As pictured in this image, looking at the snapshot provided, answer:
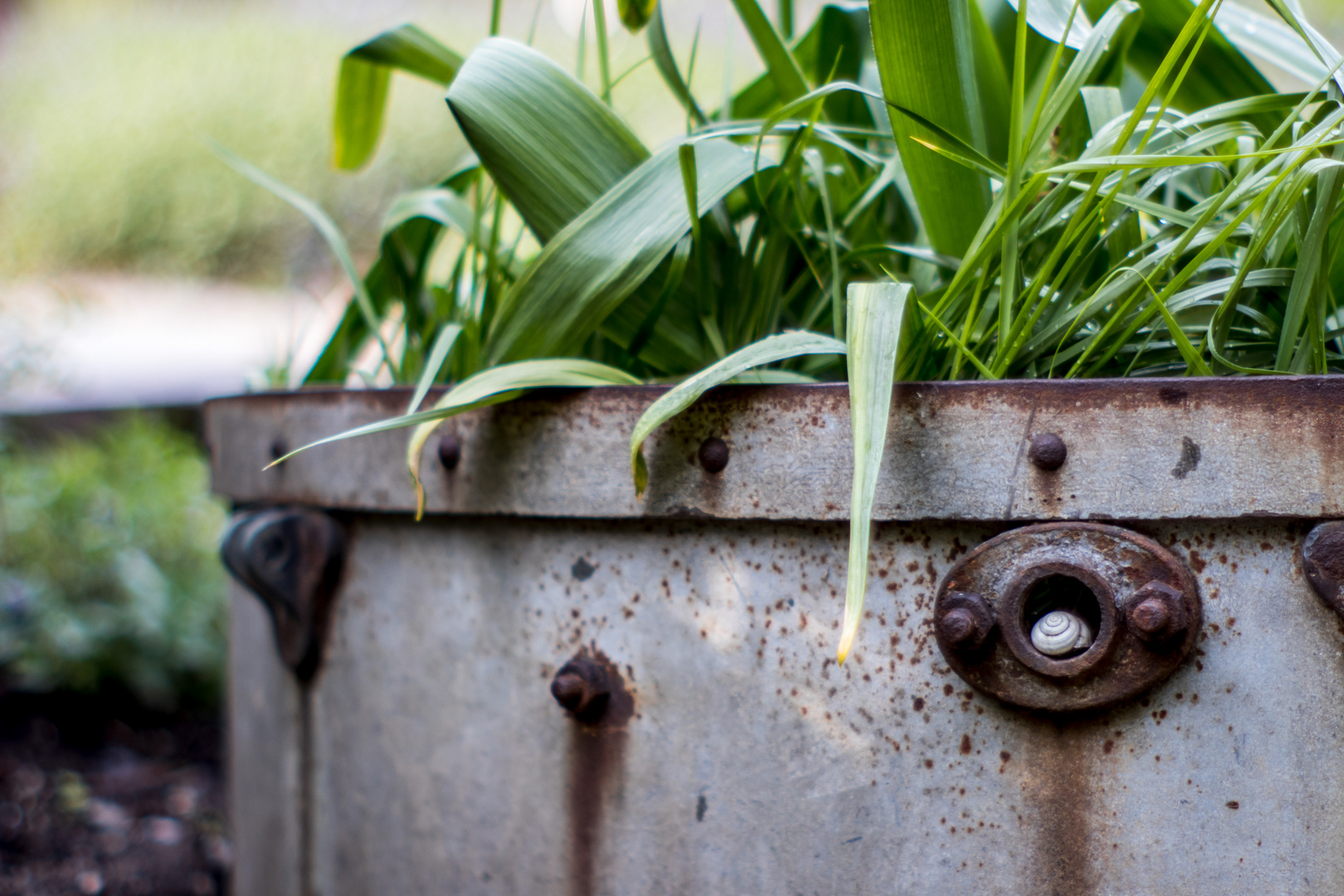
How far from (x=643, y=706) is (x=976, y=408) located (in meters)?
0.31

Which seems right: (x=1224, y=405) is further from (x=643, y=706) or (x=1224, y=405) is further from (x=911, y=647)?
(x=643, y=706)

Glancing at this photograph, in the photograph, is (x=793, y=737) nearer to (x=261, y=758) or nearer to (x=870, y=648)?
(x=870, y=648)

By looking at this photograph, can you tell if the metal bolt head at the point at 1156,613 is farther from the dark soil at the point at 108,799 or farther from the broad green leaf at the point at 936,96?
the dark soil at the point at 108,799

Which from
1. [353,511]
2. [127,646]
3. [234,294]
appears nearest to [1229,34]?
[353,511]

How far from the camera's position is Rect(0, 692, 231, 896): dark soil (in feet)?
5.08

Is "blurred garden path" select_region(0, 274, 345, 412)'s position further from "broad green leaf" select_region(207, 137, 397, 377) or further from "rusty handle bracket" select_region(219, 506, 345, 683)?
"rusty handle bracket" select_region(219, 506, 345, 683)

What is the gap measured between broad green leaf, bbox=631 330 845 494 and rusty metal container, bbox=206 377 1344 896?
26 mm

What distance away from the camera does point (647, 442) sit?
0.65m

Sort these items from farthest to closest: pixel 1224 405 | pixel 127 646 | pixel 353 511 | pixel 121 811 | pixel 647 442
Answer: pixel 127 646 < pixel 121 811 < pixel 353 511 < pixel 647 442 < pixel 1224 405

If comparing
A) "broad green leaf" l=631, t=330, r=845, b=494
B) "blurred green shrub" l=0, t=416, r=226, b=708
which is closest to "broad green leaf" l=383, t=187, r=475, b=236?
"broad green leaf" l=631, t=330, r=845, b=494

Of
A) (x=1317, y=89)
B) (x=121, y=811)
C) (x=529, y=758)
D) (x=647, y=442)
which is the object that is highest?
(x=1317, y=89)

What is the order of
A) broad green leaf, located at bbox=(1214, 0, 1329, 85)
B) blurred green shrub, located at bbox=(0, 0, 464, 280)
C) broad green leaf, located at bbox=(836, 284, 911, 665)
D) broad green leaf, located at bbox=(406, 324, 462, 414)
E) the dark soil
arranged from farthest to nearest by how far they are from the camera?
blurred green shrub, located at bbox=(0, 0, 464, 280) → the dark soil → broad green leaf, located at bbox=(1214, 0, 1329, 85) → broad green leaf, located at bbox=(406, 324, 462, 414) → broad green leaf, located at bbox=(836, 284, 911, 665)

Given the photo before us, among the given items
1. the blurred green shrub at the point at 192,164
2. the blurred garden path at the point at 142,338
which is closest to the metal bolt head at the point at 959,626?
the blurred garden path at the point at 142,338

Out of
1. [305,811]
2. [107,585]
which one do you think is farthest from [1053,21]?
[107,585]
